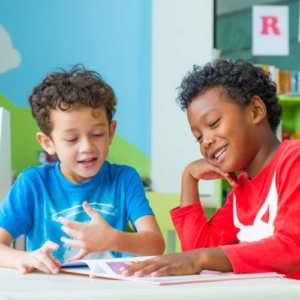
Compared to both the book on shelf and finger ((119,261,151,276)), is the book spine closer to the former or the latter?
the book on shelf

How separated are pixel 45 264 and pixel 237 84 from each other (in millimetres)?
625

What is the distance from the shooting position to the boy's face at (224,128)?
2.83 ft

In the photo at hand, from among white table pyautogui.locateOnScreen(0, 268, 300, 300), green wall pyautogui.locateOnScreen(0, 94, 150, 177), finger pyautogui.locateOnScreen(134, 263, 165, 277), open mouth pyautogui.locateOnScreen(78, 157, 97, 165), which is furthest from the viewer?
green wall pyautogui.locateOnScreen(0, 94, 150, 177)

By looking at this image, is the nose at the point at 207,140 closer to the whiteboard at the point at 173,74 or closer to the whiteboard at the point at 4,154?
the whiteboard at the point at 4,154

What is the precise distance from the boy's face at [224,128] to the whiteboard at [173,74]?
1468 mm

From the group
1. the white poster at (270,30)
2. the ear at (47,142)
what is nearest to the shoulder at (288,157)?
the ear at (47,142)

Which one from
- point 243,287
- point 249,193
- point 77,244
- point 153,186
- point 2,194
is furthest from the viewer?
point 153,186

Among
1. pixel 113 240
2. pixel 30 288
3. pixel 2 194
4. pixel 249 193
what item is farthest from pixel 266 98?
pixel 2 194

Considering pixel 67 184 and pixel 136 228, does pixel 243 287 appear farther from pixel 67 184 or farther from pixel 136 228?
pixel 67 184

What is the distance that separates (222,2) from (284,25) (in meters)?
0.49

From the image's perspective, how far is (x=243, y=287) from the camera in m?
0.44

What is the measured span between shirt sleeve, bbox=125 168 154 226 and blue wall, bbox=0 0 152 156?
4.91 feet

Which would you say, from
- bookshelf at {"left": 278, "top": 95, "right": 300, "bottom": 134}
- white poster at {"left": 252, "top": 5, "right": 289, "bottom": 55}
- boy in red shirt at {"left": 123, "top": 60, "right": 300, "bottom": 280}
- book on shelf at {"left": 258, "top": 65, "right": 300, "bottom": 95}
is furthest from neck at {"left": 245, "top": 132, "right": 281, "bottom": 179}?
white poster at {"left": 252, "top": 5, "right": 289, "bottom": 55}

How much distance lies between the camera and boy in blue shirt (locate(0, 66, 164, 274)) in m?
0.94
